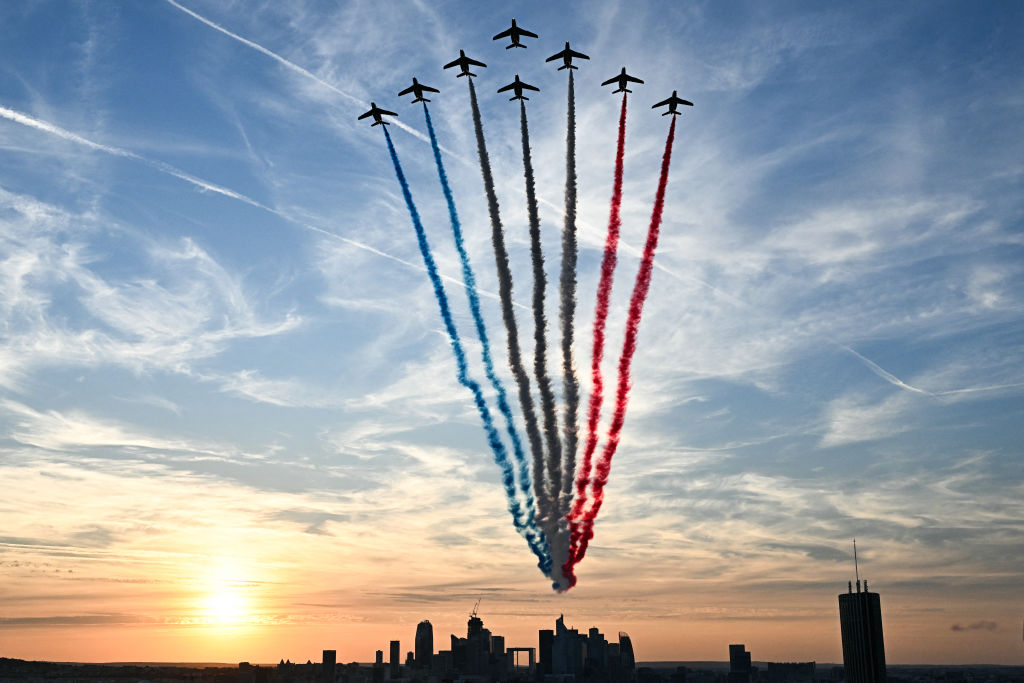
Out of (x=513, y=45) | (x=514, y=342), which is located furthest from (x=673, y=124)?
(x=514, y=342)

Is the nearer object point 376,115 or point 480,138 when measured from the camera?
point 480,138

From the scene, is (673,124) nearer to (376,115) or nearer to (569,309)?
(569,309)

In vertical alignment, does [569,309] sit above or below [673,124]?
below

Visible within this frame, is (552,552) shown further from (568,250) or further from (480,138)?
(480,138)

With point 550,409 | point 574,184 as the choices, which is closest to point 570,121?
point 574,184

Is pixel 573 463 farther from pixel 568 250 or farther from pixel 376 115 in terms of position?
pixel 376 115

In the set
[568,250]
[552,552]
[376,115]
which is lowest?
[552,552]

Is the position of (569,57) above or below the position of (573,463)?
above

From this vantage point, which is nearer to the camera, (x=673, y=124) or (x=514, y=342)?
(x=514, y=342)

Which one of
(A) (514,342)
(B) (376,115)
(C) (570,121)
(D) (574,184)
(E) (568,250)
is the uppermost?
(B) (376,115)
